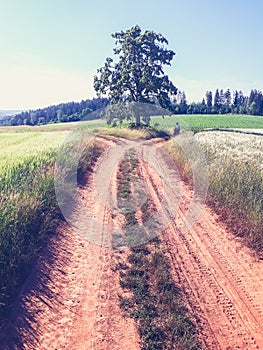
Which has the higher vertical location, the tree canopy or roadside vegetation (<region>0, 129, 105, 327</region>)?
the tree canopy

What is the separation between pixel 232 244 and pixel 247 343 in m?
3.26

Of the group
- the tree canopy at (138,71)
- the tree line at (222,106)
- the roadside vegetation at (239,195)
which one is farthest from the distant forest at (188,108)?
the roadside vegetation at (239,195)

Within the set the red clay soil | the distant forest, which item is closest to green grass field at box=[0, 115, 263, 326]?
the red clay soil

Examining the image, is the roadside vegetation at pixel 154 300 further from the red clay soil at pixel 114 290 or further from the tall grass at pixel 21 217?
the tall grass at pixel 21 217

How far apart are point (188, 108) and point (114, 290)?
112223 millimetres

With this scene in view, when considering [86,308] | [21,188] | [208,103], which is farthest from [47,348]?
[208,103]

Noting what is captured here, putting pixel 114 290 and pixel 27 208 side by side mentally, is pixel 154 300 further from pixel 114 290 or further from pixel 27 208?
pixel 27 208

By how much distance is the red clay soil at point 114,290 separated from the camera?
16.4ft

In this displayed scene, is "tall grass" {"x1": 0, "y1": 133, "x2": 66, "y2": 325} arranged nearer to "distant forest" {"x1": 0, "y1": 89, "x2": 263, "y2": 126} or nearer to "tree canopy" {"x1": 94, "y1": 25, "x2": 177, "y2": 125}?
"tree canopy" {"x1": 94, "y1": 25, "x2": 177, "y2": 125}

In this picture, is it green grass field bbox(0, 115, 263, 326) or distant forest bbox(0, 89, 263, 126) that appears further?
distant forest bbox(0, 89, 263, 126)

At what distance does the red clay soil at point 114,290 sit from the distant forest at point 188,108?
9129 centimetres

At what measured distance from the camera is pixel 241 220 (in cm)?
882

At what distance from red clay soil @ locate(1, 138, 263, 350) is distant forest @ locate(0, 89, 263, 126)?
91.3 metres

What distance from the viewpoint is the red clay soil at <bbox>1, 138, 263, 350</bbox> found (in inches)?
197
